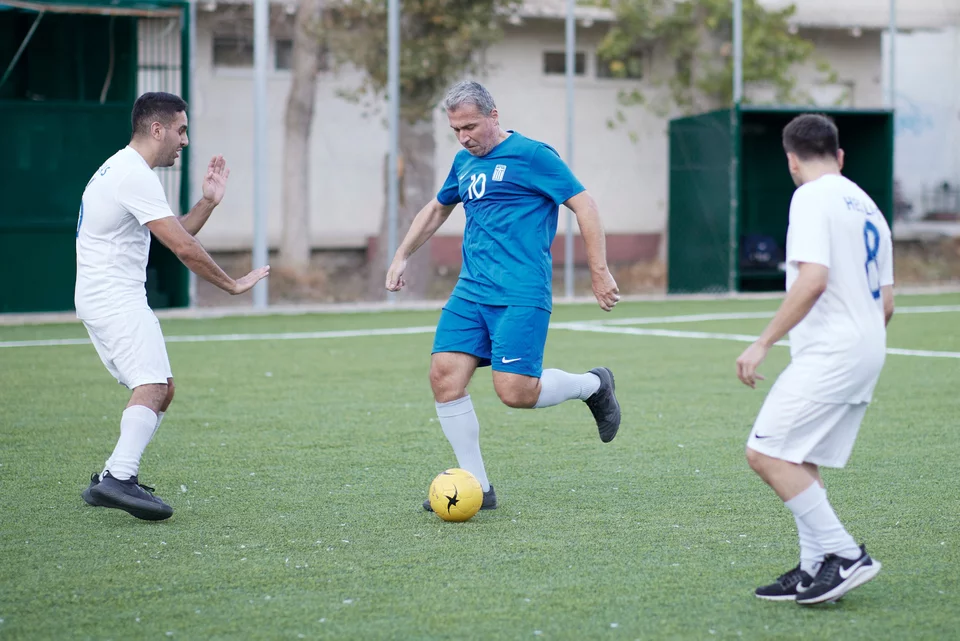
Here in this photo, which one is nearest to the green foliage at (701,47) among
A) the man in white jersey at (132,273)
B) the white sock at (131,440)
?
the man in white jersey at (132,273)

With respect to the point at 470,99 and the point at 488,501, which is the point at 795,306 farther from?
the point at 488,501

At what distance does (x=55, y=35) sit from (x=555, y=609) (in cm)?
1374

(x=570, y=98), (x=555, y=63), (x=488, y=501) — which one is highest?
(x=555, y=63)

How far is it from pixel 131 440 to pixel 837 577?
3.22m

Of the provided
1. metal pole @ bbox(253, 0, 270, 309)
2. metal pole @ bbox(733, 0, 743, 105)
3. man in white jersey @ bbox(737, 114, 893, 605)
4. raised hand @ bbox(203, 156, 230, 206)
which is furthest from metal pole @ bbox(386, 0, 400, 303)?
man in white jersey @ bbox(737, 114, 893, 605)

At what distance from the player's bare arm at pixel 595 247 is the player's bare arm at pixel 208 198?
5.82 ft

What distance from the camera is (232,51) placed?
16.9 m

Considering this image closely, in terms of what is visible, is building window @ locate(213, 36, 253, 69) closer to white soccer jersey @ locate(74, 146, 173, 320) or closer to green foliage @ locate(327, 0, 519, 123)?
green foliage @ locate(327, 0, 519, 123)

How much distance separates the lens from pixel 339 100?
57.7ft

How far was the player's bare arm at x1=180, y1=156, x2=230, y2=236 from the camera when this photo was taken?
20.5 ft

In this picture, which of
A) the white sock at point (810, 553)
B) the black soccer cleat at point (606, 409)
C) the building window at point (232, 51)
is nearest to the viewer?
the white sock at point (810, 553)

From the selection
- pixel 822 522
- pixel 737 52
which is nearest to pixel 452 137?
pixel 737 52

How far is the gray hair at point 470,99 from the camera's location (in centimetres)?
571

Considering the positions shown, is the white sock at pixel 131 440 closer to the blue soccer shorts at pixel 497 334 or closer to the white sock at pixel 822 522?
the blue soccer shorts at pixel 497 334
